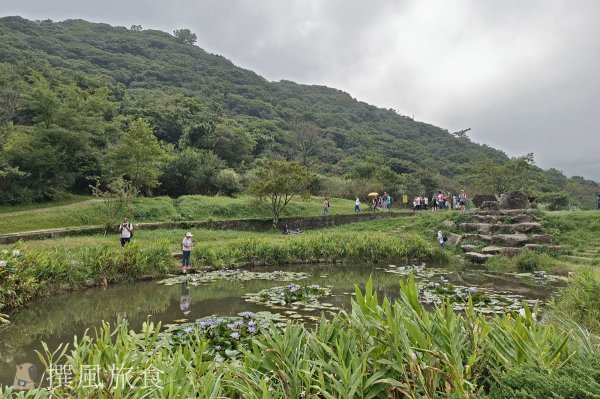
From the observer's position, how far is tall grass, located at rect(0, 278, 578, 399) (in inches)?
99.7

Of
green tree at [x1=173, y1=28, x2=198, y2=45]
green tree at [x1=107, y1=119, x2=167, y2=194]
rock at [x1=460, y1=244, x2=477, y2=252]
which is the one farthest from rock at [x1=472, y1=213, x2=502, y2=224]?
green tree at [x1=173, y1=28, x2=198, y2=45]

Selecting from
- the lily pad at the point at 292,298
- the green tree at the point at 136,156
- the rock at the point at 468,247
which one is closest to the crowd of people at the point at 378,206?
the rock at the point at 468,247

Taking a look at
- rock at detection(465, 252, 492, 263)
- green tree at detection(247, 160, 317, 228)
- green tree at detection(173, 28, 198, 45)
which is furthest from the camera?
green tree at detection(173, 28, 198, 45)

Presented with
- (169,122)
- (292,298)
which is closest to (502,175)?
(292,298)

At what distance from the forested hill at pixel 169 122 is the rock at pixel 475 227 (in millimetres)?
18389

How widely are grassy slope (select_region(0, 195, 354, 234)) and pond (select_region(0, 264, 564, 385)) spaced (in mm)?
10524

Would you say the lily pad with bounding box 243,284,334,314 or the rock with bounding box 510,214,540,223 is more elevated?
the rock with bounding box 510,214,540,223

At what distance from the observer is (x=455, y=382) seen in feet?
8.08

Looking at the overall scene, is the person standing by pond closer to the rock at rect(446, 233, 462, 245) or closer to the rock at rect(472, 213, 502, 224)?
the rock at rect(446, 233, 462, 245)

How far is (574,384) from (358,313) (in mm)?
1584

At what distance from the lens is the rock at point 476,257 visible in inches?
608

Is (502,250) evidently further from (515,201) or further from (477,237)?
(515,201)

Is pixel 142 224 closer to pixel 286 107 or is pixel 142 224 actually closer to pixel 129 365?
pixel 129 365

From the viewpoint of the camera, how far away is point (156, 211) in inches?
934
